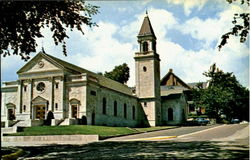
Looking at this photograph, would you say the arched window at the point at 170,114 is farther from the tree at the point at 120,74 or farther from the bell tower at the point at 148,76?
the tree at the point at 120,74

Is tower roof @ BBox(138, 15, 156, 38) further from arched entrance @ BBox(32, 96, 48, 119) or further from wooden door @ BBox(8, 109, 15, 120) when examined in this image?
wooden door @ BBox(8, 109, 15, 120)

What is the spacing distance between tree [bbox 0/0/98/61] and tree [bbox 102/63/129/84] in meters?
67.5

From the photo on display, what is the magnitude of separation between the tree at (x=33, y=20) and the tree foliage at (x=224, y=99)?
2064 inches

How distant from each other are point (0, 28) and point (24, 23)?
1215 mm

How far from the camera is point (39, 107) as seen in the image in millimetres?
46844

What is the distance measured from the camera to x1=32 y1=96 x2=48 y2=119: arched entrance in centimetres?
4618

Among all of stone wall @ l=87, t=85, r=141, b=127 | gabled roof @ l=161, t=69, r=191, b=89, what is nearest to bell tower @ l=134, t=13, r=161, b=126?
stone wall @ l=87, t=85, r=141, b=127

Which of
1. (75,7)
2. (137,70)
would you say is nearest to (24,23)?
(75,7)

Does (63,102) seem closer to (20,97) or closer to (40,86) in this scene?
(40,86)

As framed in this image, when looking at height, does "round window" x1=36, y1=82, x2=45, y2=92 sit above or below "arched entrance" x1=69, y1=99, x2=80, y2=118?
above

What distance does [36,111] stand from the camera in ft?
153

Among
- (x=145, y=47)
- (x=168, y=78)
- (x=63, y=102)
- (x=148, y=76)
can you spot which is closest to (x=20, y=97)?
(x=63, y=102)

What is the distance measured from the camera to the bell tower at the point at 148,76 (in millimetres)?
62250

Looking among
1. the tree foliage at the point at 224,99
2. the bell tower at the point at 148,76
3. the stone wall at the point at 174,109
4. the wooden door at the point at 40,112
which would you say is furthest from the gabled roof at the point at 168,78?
the wooden door at the point at 40,112
